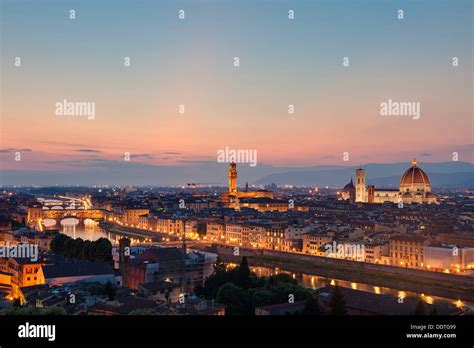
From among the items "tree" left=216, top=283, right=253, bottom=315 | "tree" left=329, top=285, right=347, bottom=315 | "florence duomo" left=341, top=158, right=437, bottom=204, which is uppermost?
"florence duomo" left=341, top=158, right=437, bottom=204

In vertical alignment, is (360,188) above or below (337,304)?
above

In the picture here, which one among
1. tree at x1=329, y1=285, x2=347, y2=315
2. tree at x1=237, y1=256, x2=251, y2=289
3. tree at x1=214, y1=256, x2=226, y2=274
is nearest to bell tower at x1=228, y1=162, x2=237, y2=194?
tree at x1=214, y1=256, x2=226, y2=274

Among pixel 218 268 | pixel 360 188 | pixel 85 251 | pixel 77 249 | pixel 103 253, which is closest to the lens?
pixel 218 268

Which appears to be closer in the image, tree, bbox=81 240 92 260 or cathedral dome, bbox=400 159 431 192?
tree, bbox=81 240 92 260

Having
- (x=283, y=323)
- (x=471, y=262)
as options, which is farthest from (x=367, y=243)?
(x=283, y=323)

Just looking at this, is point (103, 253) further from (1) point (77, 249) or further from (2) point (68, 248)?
(2) point (68, 248)

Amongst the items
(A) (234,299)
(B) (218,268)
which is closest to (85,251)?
(B) (218,268)

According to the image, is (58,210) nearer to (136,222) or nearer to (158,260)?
(136,222)

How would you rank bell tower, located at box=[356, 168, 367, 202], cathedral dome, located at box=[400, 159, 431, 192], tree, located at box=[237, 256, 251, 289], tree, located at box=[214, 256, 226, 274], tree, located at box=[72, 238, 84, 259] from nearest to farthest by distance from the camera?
tree, located at box=[237, 256, 251, 289], tree, located at box=[214, 256, 226, 274], tree, located at box=[72, 238, 84, 259], cathedral dome, located at box=[400, 159, 431, 192], bell tower, located at box=[356, 168, 367, 202]

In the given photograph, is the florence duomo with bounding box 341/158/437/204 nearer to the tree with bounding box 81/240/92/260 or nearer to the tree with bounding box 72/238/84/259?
the tree with bounding box 72/238/84/259
